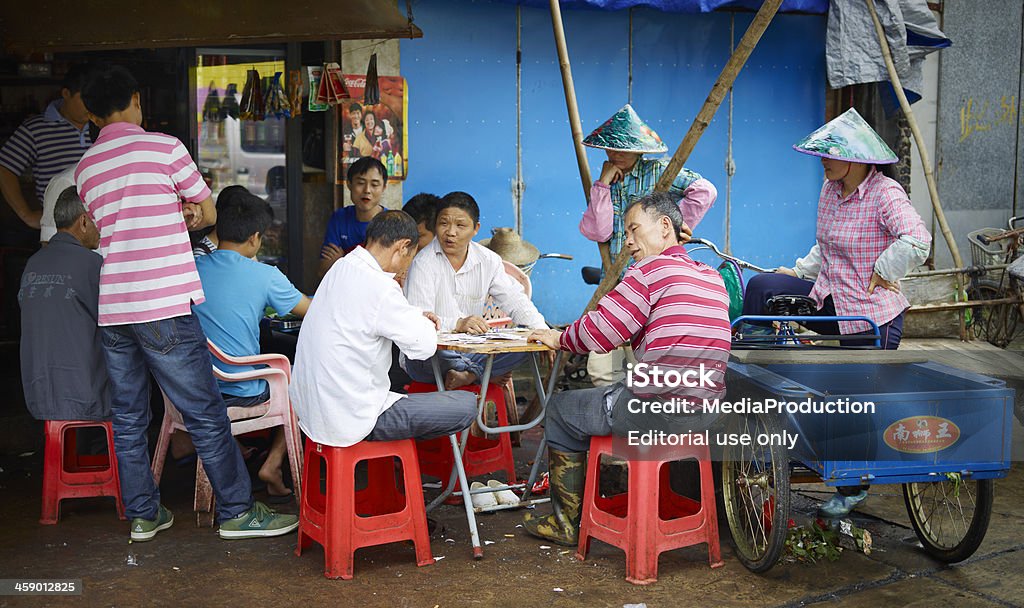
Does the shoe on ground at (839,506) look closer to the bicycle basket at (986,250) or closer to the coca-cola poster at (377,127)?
the coca-cola poster at (377,127)

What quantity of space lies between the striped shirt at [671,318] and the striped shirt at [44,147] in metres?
3.75

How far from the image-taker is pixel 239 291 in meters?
4.82

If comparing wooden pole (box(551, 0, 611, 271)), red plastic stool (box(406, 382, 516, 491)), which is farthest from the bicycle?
red plastic stool (box(406, 382, 516, 491))

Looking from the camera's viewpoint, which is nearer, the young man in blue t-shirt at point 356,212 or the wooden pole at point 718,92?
the wooden pole at point 718,92

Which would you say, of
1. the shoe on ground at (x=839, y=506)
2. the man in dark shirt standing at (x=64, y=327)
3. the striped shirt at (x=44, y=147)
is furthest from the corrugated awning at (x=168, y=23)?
the shoe on ground at (x=839, y=506)

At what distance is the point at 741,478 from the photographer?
4230mm

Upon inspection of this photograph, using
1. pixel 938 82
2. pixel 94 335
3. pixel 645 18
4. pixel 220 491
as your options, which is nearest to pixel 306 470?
pixel 220 491

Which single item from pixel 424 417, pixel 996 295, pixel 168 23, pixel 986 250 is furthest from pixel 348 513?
pixel 986 250

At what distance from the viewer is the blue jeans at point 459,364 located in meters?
5.12

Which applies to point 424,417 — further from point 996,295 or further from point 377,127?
point 996,295

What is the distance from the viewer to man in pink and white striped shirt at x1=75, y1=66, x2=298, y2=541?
13.9 feet

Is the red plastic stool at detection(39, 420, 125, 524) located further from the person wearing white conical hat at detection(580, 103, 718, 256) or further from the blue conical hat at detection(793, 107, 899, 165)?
the blue conical hat at detection(793, 107, 899, 165)

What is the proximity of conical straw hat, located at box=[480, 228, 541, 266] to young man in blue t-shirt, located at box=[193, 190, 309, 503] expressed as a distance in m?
2.12

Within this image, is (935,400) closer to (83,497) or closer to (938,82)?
(83,497)
